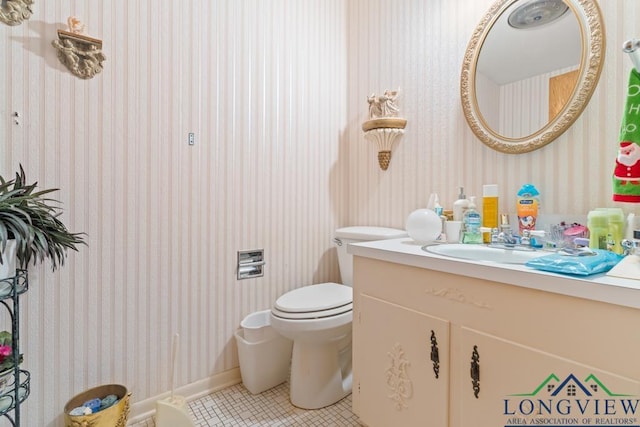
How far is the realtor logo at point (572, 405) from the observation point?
2.18ft

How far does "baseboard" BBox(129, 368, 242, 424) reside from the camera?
4.44ft

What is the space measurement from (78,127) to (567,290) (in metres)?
1.73

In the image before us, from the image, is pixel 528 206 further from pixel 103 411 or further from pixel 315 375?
pixel 103 411

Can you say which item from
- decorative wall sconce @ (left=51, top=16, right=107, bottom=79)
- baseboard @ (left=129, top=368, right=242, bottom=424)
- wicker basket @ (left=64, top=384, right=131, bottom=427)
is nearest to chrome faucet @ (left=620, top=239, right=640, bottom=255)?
baseboard @ (left=129, top=368, right=242, bottom=424)

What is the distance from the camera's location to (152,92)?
1.39m

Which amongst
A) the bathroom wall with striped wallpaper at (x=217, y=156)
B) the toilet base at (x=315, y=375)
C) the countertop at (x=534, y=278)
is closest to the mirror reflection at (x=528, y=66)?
the bathroom wall with striped wallpaper at (x=217, y=156)

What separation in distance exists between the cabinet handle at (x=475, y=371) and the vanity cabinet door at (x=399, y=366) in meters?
0.08

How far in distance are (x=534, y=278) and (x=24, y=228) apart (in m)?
1.42

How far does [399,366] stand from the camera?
3.56 feet

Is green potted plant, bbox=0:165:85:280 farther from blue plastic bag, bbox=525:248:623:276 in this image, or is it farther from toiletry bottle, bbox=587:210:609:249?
toiletry bottle, bbox=587:210:609:249

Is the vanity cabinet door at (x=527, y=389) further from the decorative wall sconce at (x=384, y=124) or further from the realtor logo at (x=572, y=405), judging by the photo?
the decorative wall sconce at (x=384, y=124)

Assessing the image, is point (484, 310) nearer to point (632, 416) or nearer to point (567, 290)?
point (567, 290)

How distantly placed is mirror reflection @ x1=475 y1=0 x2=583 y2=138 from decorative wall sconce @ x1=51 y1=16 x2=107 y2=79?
1.65 meters

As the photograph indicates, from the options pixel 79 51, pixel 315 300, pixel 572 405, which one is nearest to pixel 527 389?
pixel 572 405
